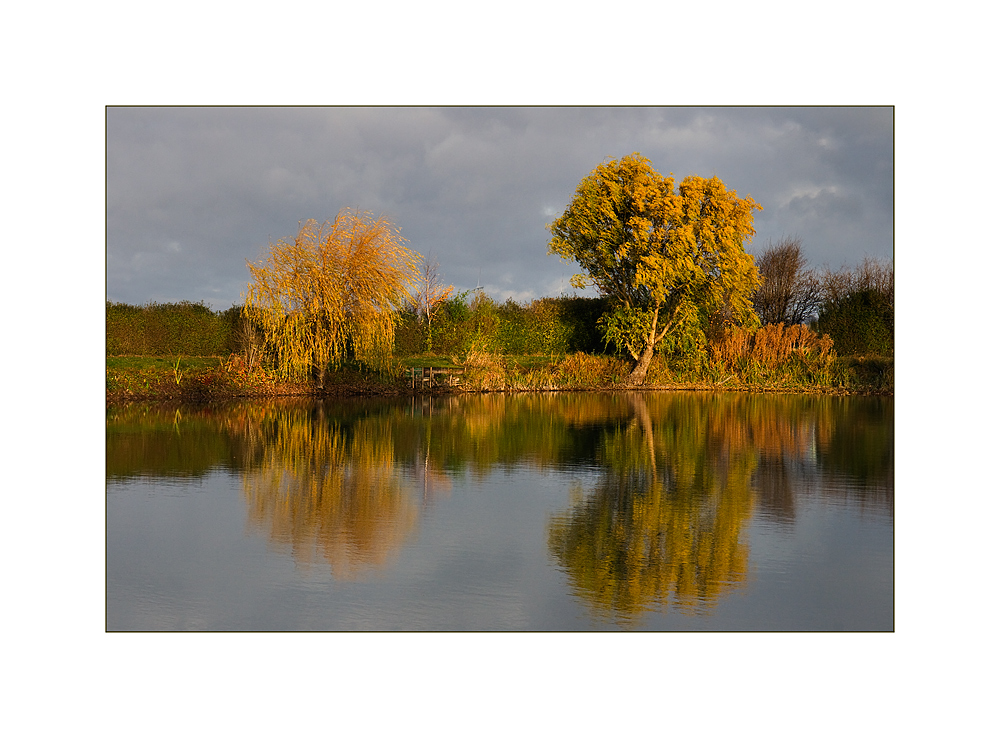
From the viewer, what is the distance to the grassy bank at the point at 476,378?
17.3 m

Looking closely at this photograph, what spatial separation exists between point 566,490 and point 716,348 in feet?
50.6

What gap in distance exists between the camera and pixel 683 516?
24.7ft

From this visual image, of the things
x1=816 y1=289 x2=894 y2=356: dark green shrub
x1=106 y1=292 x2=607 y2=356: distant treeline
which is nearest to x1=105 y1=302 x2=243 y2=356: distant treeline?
x1=106 y1=292 x2=607 y2=356: distant treeline

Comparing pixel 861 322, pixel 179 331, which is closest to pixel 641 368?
pixel 861 322

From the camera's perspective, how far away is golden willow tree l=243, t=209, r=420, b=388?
60.7 ft

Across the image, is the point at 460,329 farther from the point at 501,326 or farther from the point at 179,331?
the point at 179,331

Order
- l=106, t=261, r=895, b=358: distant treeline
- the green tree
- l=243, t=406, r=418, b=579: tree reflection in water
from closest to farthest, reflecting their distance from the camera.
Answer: l=243, t=406, r=418, b=579: tree reflection in water
l=106, t=261, r=895, b=358: distant treeline
the green tree

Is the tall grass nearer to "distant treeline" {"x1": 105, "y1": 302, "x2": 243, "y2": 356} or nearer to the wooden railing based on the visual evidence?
the wooden railing

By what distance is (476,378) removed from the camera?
21875mm

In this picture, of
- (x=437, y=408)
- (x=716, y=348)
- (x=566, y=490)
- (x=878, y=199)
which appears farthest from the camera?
(x=716, y=348)

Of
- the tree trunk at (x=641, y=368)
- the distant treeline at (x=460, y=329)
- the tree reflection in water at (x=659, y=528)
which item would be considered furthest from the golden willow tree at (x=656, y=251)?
the tree reflection in water at (x=659, y=528)

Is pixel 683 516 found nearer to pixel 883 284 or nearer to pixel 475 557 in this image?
pixel 475 557

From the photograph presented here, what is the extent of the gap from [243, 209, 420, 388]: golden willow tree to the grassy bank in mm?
898

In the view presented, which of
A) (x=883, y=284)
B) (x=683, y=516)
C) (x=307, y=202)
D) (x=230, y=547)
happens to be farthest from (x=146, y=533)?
(x=883, y=284)
